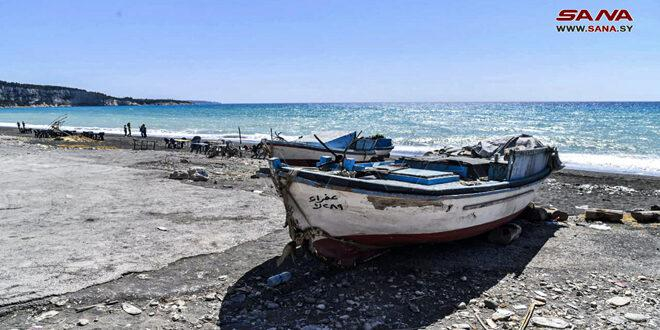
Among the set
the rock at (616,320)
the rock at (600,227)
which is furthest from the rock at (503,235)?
the rock at (616,320)

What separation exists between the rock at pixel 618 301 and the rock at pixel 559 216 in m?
4.61

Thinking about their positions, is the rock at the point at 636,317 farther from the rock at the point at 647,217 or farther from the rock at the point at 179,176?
the rock at the point at 179,176

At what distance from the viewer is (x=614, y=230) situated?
10164mm

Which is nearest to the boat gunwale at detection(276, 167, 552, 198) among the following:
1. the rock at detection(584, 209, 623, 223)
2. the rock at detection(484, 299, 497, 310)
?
the rock at detection(484, 299, 497, 310)

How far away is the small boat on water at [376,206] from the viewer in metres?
6.89

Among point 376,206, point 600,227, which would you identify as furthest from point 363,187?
point 600,227

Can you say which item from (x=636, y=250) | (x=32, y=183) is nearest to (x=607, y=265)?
(x=636, y=250)

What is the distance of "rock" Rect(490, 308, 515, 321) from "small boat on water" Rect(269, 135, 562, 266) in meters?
1.72

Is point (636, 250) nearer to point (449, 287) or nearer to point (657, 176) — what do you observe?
point (449, 287)

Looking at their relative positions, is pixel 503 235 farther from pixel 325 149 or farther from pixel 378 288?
pixel 325 149

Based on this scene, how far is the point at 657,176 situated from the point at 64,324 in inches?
961

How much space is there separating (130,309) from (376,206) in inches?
145

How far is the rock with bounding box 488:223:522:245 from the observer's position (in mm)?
8906

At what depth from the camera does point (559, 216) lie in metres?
11.0
